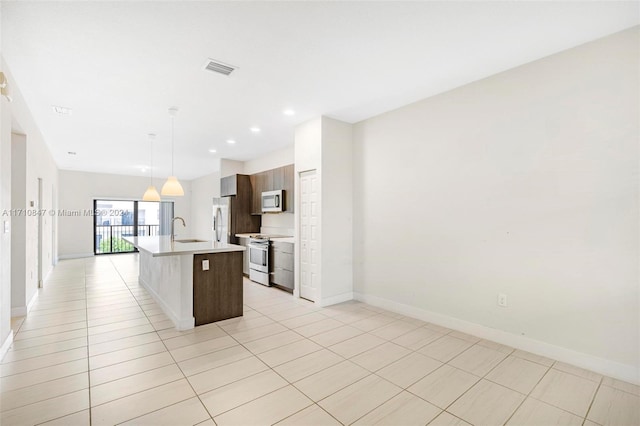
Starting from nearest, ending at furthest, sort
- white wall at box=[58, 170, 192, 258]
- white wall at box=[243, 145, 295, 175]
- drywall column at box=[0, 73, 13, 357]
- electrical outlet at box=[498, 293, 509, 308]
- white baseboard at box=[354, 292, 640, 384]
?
white baseboard at box=[354, 292, 640, 384] < drywall column at box=[0, 73, 13, 357] < electrical outlet at box=[498, 293, 509, 308] < white wall at box=[243, 145, 295, 175] < white wall at box=[58, 170, 192, 258]

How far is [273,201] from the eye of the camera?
5879 millimetres

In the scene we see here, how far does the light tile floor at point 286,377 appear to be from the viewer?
1.91 meters

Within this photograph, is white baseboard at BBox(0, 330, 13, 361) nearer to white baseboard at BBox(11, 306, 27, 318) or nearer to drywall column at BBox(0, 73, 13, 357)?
drywall column at BBox(0, 73, 13, 357)

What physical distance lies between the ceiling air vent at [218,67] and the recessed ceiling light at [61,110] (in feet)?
8.24

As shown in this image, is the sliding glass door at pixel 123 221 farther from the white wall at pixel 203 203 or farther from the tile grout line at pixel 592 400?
the tile grout line at pixel 592 400

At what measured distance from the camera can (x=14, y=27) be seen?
7.20ft

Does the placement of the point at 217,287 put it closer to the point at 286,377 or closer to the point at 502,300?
the point at 286,377

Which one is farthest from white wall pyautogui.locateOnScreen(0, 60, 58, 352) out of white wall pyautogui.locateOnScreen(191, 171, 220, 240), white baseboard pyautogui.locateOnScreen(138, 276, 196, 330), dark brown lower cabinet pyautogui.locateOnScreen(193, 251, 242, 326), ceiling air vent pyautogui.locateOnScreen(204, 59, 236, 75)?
white wall pyautogui.locateOnScreen(191, 171, 220, 240)

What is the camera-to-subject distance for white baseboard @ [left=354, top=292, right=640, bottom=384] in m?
2.32

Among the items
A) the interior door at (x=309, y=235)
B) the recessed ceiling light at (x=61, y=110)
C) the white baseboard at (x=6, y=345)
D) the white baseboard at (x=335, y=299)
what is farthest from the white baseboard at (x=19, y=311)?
the white baseboard at (x=335, y=299)

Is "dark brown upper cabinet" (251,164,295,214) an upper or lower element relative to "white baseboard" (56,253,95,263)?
upper

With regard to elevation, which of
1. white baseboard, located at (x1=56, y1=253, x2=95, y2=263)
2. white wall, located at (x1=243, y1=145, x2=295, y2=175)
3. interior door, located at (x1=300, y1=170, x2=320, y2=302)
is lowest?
white baseboard, located at (x1=56, y1=253, x2=95, y2=263)

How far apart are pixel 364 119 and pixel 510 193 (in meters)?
2.30

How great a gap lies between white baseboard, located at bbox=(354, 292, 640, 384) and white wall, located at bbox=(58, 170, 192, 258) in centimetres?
977
